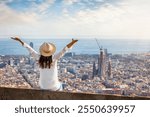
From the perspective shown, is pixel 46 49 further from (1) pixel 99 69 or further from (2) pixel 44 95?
(1) pixel 99 69

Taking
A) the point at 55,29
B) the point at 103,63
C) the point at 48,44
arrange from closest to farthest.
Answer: the point at 48,44 < the point at 103,63 < the point at 55,29

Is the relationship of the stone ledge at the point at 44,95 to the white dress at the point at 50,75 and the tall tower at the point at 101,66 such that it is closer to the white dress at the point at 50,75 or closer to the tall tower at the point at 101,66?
the white dress at the point at 50,75

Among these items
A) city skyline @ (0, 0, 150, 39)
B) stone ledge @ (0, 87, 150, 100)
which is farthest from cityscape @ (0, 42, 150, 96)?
stone ledge @ (0, 87, 150, 100)

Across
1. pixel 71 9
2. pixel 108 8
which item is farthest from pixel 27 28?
pixel 108 8

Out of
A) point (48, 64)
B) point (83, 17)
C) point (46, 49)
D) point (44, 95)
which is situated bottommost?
point (44, 95)

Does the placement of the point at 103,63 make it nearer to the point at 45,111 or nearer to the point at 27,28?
the point at 27,28

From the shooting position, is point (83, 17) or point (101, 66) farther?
point (83, 17)

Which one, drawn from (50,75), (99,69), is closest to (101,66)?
(99,69)

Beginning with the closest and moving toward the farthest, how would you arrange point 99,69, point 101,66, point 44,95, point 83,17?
1. point 44,95
2. point 101,66
3. point 99,69
4. point 83,17
